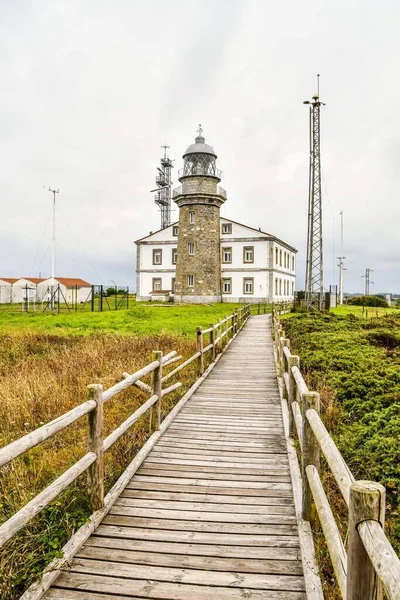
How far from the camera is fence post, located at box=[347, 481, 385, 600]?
1.79 metres

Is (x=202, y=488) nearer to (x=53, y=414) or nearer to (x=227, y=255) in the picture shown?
(x=53, y=414)

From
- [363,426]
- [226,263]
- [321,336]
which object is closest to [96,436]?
[363,426]

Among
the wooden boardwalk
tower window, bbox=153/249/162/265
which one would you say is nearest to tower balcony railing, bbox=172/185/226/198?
tower window, bbox=153/249/162/265

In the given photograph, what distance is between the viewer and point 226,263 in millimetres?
43656

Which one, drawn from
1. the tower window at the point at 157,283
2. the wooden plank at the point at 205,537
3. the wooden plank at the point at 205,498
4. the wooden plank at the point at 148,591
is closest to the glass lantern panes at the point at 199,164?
the tower window at the point at 157,283

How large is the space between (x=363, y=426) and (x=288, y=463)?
1532mm

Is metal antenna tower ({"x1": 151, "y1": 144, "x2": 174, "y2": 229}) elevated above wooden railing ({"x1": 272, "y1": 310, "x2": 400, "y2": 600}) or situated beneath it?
elevated above

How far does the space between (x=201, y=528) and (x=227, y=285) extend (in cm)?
3997

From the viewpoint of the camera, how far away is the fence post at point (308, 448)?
11.8 ft

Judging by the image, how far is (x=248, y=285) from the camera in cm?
4266

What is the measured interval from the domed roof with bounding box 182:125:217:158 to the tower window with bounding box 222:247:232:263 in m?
10.3

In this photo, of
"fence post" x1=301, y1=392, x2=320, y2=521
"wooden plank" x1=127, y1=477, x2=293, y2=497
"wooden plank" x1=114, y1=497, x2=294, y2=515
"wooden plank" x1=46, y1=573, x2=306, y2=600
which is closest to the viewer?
"wooden plank" x1=46, y1=573, x2=306, y2=600

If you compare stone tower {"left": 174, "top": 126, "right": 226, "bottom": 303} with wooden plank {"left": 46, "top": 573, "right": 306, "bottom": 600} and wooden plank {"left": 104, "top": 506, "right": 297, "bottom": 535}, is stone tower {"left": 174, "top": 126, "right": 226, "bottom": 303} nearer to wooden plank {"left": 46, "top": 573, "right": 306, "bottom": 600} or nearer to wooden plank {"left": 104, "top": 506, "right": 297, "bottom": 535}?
wooden plank {"left": 104, "top": 506, "right": 297, "bottom": 535}

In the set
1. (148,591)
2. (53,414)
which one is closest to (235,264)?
(53,414)
